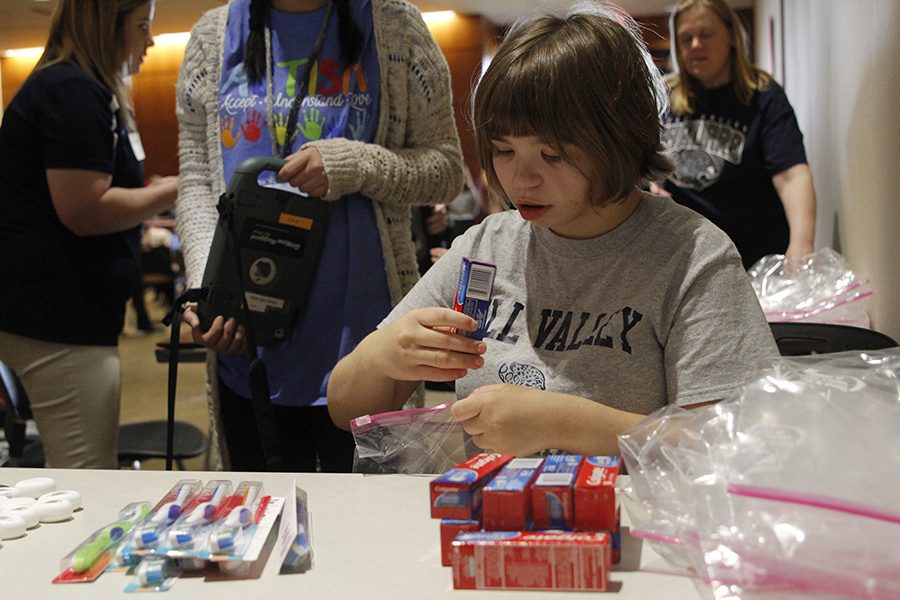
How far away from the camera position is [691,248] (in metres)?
1.18

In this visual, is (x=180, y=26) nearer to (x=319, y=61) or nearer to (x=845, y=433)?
(x=319, y=61)

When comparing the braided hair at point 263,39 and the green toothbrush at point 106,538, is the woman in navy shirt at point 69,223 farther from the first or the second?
the green toothbrush at point 106,538

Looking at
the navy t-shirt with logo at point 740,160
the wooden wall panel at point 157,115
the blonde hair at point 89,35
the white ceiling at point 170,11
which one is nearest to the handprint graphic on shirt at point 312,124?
the blonde hair at point 89,35

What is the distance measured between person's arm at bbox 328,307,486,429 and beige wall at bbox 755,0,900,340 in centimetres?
117

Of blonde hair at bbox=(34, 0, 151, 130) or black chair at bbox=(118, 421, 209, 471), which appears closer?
blonde hair at bbox=(34, 0, 151, 130)

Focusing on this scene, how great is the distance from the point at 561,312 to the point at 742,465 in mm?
555

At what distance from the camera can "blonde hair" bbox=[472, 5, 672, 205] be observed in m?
1.13

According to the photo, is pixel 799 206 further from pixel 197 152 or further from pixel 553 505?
pixel 553 505

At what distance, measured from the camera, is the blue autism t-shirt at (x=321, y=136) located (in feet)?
5.41

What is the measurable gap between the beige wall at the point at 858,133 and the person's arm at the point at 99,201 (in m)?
1.53

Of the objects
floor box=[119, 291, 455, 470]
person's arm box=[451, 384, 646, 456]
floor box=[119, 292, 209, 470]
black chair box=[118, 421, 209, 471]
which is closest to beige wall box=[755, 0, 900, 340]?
person's arm box=[451, 384, 646, 456]

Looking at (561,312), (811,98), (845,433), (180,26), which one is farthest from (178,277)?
(845,433)

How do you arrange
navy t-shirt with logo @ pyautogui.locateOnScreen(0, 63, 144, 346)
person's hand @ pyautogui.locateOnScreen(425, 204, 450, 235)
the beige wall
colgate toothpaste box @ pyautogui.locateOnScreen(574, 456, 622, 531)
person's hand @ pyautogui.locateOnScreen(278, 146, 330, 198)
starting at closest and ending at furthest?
colgate toothpaste box @ pyautogui.locateOnScreen(574, 456, 622, 531) < person's hand @ pyautogui.locateOnScreen(278, 146, 330, 198) < the beige wall < navy t-shirt with logo @ pyautogui.locateOnScreen(0, 63, 144, 346) < person's hand @ pyautogui.locateOnScreen(425, 204, 450, 235)

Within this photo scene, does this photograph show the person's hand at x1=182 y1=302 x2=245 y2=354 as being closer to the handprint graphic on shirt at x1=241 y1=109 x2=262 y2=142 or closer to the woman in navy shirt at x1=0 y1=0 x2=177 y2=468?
the handprint graphic on shirt at x1=241 y1=109 x2=262 y2=142
